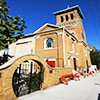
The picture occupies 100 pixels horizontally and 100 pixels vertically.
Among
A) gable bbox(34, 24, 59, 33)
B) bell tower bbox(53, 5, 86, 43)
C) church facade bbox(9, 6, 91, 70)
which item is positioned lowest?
church facade bbox(9, 6, 91, 70)

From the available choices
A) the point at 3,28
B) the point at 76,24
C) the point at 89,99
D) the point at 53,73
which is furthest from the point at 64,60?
the point at 76,24

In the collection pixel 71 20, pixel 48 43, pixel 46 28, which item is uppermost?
pixel 71 20

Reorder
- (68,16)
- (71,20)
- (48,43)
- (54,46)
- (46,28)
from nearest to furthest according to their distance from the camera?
1. (54,46)
2. (48,43)
3. (46,28)
4. (71,20)
5. (68,16)

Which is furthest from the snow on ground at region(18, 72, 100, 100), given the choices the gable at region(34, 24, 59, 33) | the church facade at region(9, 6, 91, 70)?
the gable at region(34, 24, 59, 33)

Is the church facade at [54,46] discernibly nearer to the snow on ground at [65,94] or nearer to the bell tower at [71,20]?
the bell tower at [71,20]

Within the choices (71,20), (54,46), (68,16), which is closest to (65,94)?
(54,46)

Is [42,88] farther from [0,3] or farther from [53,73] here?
[0,3]

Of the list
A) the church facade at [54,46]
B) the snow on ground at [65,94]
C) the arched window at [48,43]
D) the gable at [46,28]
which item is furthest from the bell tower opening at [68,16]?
the snow on ground at [65,94]

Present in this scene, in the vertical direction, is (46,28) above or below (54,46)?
above

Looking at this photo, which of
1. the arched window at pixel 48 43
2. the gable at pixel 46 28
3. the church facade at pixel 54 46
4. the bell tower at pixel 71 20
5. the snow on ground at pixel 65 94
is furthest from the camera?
the bell tower at pixel 71 20

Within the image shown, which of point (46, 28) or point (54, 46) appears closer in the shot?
point (54, 46)

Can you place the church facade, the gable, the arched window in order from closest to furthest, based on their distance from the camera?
1. the church facade
2. the arched window
3. the gable

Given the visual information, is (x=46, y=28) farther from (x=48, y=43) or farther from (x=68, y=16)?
(x=68, y=16)

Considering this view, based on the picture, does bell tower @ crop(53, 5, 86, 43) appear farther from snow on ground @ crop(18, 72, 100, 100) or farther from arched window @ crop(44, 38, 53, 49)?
snow on ground @ crop(18, 72, 100, 100)
